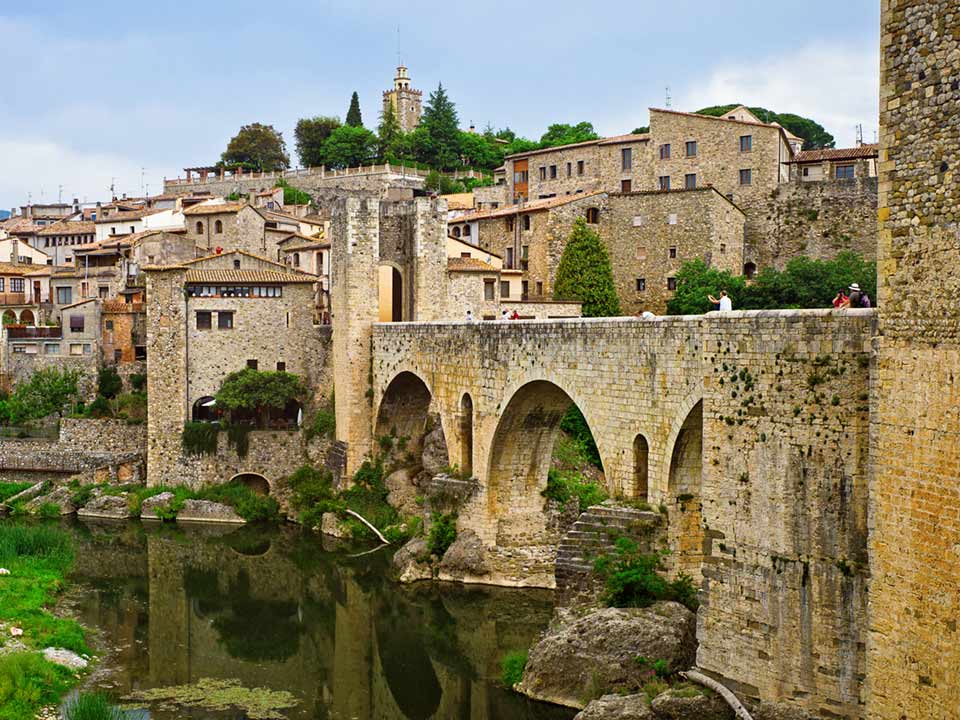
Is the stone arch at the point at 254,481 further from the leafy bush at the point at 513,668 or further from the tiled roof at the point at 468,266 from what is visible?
the leafy bush at the point at 513,668

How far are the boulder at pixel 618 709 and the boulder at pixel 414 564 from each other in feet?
35.3

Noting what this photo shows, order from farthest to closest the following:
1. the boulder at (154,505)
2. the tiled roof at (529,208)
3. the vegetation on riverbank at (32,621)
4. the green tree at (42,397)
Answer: the tiled roof at (529,208) → the green tree at (42,397) → the boulder at (154,505) → the vegetation on riverbank at (32,621)

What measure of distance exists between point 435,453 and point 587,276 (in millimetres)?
12288

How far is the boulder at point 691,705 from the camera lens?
614 inches

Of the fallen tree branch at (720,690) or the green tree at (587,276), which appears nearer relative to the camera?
the fallen tree branch at (720,690)

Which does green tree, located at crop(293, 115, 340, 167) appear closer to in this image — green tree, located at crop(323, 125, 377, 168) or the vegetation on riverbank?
green tree, located at crop(323, 125, 377, 168)

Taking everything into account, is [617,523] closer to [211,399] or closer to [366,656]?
[366,656]

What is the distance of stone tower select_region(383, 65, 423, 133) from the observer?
4146 inches

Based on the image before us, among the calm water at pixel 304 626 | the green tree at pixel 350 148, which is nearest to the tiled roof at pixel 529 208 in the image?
the calm water at pixel 304 626

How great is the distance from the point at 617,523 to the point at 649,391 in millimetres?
2313

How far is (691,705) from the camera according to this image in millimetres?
15789

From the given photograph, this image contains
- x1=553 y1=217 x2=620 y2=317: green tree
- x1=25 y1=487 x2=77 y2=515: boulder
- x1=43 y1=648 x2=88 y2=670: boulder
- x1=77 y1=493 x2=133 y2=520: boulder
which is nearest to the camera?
x1=43 y1=648 x2=88 y2=670: boulder

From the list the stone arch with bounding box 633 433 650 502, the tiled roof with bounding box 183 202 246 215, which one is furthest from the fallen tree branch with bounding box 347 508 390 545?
Answer: the tiled roof with bounding box 183 202 246 215

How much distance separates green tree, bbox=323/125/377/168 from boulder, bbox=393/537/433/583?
5180 cm
